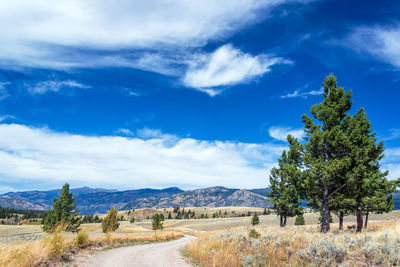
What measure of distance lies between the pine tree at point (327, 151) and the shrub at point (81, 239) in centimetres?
1535

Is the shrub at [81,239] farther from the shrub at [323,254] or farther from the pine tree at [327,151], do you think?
the pine tree at [327,151]

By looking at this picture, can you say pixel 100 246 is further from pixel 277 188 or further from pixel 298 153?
pixel 277 188

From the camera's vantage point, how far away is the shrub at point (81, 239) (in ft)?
44.9

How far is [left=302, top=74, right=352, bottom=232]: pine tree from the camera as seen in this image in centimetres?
1741

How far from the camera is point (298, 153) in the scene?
1941 centimetres

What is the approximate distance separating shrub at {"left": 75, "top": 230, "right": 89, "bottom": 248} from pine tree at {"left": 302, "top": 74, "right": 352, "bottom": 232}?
50.4 feet

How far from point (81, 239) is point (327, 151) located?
18268 millimetres

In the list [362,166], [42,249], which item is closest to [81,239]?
[42,249]

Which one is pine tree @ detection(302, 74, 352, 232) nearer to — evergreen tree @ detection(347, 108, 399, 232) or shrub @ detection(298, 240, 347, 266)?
evergreen tree @ detection(347, 108, 399, 232)

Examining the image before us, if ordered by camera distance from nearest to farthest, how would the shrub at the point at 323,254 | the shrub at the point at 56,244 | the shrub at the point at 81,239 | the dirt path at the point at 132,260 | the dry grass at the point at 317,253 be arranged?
the dry grass at the point at 317,253 < the shrub at the point at 323,254 < the shrub at the point at 56,244 < the dirt path at the point at 132,260 < the shrub at the point at 81,239

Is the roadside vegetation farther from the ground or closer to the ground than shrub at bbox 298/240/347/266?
farther from the ground

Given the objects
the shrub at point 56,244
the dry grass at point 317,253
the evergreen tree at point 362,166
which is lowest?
the shrub at point 56,244

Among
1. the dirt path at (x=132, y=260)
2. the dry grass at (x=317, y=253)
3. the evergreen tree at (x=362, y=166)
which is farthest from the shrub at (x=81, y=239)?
Result: the evergreen tree at (x=362, y=166)

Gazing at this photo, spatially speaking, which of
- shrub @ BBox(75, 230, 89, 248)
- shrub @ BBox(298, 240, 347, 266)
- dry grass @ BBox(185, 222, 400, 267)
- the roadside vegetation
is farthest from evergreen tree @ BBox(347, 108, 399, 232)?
shrub @ BBox(75, 230, 89, 248)
